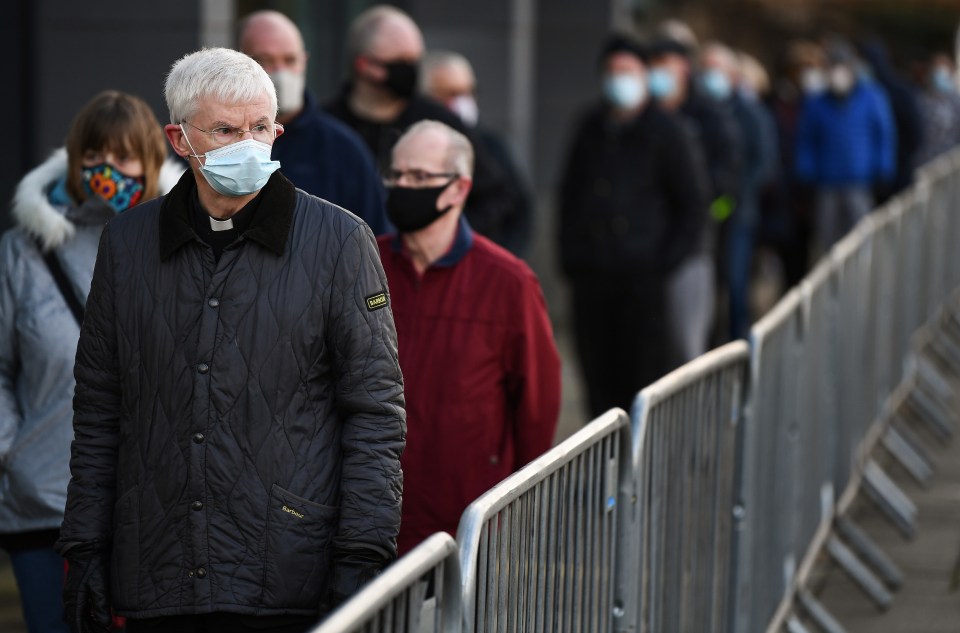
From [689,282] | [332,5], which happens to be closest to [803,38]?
[332,5]

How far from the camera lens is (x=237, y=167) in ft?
11.3

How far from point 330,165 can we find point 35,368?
154 cm

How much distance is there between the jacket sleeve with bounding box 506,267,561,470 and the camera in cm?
480

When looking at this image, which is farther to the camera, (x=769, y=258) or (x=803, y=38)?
(x=803, y=38)

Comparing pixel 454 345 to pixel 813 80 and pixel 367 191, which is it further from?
pixel 813 80

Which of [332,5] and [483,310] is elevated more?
[332,5]

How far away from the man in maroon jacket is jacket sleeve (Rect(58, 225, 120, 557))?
1265mm

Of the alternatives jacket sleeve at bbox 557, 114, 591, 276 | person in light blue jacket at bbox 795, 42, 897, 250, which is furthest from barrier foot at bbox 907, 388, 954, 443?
jacket sleeve at bbox 557, 114, 591, 276

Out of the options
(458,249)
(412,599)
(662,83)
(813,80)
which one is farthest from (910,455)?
(412,599)

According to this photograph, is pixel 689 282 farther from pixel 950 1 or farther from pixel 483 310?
pixel 950 1

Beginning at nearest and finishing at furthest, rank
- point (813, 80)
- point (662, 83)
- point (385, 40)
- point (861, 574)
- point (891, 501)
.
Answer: point (385, 40) → point (861, 574) → point (891, 501) → point (662, 83) → point (813, 80)

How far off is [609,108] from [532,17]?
232 inches

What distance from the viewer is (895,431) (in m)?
9.55

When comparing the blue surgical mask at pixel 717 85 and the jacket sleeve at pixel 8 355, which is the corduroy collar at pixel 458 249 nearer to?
the jacket sleeve at pixel 8 355
